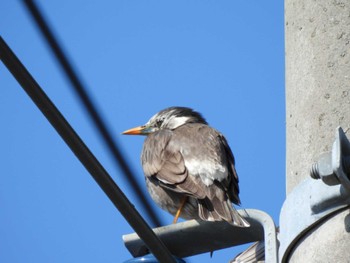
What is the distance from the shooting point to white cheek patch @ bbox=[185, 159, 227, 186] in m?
7.25

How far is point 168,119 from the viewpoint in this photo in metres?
8.98

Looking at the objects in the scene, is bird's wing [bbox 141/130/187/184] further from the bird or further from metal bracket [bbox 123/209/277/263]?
metal bracket [bbox 123/209/277/263]

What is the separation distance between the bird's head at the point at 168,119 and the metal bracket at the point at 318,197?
5.72 m

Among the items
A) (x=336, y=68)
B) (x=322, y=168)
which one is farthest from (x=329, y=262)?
(x=336, y=68)

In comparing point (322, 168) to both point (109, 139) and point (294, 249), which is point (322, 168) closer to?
point (294, 249)

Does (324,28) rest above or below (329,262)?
above

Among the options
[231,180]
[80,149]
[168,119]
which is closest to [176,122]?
[168,119]

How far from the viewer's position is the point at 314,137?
10.3 feet

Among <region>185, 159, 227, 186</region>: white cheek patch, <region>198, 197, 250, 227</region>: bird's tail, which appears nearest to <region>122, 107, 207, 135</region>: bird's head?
<region>185, 159, 227, 186</region>: white cheek patch

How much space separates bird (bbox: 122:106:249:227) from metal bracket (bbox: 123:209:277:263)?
7.94ft

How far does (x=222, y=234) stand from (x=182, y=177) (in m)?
2.95

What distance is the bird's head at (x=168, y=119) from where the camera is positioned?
8922 millimetres

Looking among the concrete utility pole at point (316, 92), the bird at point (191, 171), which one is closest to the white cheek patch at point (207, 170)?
the bird at point (191, 171)

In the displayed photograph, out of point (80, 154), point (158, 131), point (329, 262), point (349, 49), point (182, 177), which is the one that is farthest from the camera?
point (158, 131)
